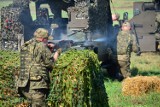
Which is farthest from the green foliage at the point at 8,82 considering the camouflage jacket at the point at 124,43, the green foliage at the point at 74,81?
the camouflage jacket at the point at 124,43

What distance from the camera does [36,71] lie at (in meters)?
8.09

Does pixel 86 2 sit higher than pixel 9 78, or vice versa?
pixel 86 2

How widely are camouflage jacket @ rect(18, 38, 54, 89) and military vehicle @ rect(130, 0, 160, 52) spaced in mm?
11903

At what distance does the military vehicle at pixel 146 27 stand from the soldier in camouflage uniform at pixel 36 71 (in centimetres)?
1187

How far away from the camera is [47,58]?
8086mm

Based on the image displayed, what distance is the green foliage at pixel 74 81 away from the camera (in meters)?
7.95

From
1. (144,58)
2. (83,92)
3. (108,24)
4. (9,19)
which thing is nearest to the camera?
(83,92)

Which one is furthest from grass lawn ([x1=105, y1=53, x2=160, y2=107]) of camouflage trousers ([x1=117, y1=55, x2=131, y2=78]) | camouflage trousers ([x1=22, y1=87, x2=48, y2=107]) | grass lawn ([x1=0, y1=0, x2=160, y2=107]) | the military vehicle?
camouflage trousers ([x1=22, y1=87, x2=48, y2=107])

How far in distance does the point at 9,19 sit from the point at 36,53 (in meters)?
6.92

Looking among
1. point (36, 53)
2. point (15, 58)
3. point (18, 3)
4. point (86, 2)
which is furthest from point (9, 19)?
point (36, 53)

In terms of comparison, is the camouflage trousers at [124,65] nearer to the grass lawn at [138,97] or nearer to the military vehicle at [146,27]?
the grass lawn at [138,97]

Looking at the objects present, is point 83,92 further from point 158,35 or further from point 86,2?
point 158,35

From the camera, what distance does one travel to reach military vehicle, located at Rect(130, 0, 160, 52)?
19.5 meters

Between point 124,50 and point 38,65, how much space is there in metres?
6.21
